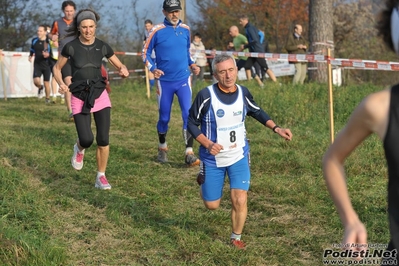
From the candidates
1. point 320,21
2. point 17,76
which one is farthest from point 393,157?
point 17,76

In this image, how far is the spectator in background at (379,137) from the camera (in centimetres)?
249

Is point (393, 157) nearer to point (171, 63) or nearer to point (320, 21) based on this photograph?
point (171, 63)

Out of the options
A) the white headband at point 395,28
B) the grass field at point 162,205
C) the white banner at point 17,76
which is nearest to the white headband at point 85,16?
the grass field at point 162,205

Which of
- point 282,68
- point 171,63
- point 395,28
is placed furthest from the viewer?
point 282,68

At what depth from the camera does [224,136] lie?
579 cm

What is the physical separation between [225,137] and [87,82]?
2.48m

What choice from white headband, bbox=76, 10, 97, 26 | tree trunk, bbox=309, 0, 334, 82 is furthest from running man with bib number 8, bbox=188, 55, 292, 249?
tree trunk, bbox=309, 0, 334, 82

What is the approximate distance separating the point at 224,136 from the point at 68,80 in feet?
9.56

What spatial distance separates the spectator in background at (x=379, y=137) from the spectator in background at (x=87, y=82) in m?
5.21

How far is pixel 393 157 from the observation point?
2525mm

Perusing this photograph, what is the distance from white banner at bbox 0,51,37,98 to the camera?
62.2 ft

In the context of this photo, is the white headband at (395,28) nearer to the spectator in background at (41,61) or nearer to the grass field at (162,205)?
the grass field at (162,205)

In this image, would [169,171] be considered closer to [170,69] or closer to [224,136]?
[170,69]

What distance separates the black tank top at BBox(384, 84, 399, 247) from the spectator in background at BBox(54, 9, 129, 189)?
17.5 feet
